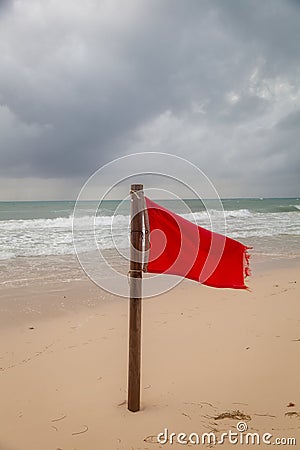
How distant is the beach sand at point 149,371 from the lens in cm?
341

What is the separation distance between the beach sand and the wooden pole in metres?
0.24

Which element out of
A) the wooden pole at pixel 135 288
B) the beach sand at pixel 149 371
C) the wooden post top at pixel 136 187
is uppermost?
the wooden post top at pixel 136 187

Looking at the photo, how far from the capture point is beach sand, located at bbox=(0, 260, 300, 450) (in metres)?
3.41

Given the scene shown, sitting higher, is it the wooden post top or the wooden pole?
the wooden post top

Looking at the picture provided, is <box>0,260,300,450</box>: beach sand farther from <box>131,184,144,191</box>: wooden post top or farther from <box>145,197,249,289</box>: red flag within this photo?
<box>131,184,144,191</box>: wooden post top

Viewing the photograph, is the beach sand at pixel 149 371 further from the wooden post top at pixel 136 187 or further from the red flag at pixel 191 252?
the wooden post top at pixel 136 187

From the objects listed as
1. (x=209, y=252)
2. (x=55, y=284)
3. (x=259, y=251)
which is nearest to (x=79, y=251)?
(x=55, y=284)

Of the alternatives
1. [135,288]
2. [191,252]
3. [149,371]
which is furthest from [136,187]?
[149,371]

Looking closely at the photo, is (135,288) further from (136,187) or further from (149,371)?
(149,371)

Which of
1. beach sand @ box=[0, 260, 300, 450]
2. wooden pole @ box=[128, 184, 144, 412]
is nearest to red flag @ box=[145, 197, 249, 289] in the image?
wooden pole @ box=[128, 184, 144, 412]

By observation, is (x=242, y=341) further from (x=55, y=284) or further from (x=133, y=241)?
(x=55, y=284)

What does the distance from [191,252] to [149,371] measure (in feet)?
5.93

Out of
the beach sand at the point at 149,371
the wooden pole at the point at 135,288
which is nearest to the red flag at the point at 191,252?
the wooden pole at the point at 135,288

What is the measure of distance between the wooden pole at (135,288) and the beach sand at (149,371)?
244 millimetres
